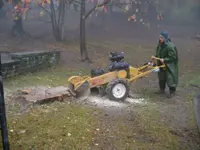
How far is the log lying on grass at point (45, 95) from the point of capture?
6.78m

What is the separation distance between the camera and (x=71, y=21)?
2477 centimetres

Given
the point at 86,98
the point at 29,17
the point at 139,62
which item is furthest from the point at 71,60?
the point at 29,17

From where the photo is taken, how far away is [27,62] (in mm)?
9812

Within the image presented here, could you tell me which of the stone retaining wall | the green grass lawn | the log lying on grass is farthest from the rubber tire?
the stone retaining wall

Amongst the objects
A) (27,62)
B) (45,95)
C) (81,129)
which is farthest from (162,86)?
(27,62)

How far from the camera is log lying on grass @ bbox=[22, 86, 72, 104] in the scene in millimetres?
6781

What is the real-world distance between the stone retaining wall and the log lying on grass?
176 centimetres

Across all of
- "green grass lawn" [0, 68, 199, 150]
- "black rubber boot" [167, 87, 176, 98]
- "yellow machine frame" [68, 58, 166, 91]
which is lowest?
"green grass lawn" [0, 68, 199, 150]

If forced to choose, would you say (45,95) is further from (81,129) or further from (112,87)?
(81,129)

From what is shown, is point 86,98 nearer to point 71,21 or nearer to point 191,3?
point 71,21

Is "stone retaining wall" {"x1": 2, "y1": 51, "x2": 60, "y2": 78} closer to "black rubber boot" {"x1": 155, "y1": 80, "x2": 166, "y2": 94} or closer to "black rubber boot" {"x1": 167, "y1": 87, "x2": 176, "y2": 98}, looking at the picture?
"black rubber boot" {"x1": 155, "y1": 80, "x2": 166, "y2": 94}

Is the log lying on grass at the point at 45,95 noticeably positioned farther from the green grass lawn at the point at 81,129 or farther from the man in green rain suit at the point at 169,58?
the man in green rain suit at the point at 169,58

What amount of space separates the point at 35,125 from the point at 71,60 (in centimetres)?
702

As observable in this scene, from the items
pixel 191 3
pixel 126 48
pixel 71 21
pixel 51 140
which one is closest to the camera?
pixel 51 140
